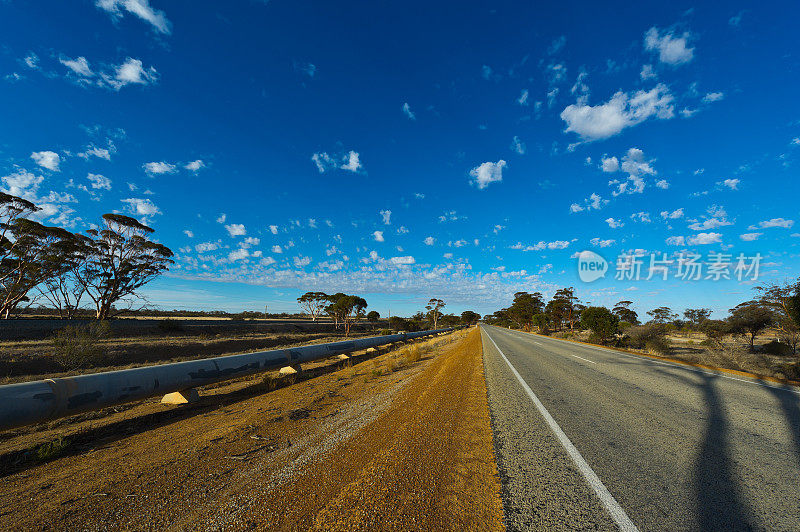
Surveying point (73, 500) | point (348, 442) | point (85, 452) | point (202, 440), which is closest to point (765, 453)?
point (348, 442)

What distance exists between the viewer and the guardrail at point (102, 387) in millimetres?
3420

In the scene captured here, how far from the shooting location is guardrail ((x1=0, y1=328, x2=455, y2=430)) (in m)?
3.42

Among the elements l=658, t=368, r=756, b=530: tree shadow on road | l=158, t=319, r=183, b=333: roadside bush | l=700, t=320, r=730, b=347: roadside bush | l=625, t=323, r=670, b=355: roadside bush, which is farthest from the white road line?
l=158, t=319, r=183, b=333: roadside bush

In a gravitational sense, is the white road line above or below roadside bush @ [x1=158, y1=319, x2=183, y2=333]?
below

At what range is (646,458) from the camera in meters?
3.40

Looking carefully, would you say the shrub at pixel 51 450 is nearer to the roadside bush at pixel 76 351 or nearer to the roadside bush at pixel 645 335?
the roadside bush at pixel 76 351

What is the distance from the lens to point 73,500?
8.36ft

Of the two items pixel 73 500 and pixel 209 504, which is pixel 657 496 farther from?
pixel 73 500

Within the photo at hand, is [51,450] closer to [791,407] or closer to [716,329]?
[791,407]

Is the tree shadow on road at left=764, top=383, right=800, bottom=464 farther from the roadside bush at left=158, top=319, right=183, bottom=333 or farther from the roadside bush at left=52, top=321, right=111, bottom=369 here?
the roadside bush at left=158, top=319, right=183, bottom=333

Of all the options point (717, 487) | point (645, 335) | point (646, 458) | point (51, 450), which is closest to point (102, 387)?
point (51, 450)

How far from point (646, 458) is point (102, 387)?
7518 mm

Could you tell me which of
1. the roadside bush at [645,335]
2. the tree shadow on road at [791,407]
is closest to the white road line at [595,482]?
the tree shadow on road at [791,407]

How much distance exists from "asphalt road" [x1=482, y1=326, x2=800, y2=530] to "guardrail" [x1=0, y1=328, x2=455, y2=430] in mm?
5579
